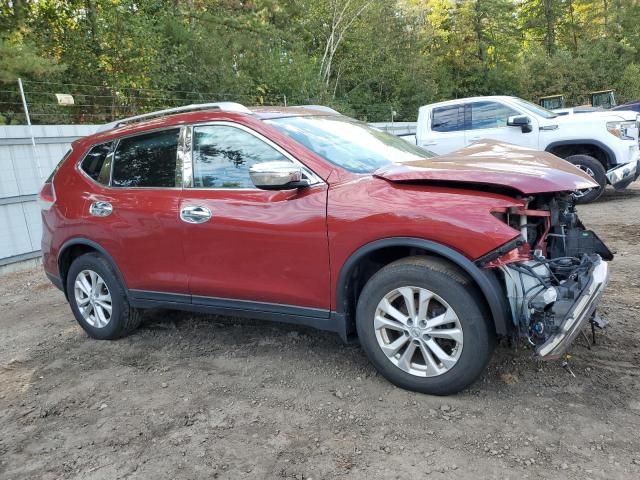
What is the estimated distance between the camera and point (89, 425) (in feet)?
10.4

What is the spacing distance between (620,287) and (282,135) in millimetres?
3178

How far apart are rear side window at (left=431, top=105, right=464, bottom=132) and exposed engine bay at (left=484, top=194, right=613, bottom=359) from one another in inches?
268

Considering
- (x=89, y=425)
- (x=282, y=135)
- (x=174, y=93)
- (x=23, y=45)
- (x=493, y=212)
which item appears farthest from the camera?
(x=174, y=93)

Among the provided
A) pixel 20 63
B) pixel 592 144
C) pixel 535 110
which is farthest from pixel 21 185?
pixel 592 144

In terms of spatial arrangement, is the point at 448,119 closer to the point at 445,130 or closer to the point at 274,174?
the point at 445,130

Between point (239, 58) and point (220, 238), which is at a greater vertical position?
point (239, 58)

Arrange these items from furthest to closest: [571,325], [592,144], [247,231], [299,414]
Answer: [592,144], [247,231], [299,414], [571,325]

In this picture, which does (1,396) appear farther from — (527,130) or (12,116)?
(527,130)

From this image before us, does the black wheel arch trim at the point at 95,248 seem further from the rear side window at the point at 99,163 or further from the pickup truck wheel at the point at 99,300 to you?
the rear side window at the point at 99,163

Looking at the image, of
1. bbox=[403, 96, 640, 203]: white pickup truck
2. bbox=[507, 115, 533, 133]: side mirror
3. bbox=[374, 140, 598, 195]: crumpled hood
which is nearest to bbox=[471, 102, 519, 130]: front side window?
bbox=[403, 96, 640, 203]: white pickup truck

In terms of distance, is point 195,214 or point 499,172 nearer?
point 499,172

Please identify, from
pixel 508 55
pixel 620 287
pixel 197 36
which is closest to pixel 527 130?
pixel 620 287

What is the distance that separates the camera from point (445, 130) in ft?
31.9

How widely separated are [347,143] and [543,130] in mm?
6111
